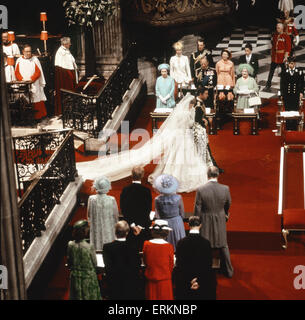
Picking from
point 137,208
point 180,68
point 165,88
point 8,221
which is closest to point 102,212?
point 137,208

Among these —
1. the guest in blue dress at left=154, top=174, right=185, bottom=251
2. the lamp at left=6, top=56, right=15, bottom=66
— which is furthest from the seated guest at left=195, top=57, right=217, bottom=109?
the guest in blue dress at left=154, top=174, right=185, bottom=251

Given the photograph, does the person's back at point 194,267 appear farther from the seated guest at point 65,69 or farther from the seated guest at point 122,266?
the seated guest at point 65,69

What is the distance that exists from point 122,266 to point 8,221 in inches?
61.4

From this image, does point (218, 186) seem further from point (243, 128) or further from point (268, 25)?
point (268, 25)

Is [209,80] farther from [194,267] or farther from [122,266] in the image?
[122,266]

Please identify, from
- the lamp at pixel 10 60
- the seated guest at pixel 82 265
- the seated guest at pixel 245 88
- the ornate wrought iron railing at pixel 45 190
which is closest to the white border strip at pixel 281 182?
the seated guest at pixel 245 88

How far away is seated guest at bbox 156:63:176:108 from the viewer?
45.8 feet

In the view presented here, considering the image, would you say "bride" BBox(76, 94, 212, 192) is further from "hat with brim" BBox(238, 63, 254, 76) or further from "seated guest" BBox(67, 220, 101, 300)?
"seated guest" BBox(67, 220, 101, 300)

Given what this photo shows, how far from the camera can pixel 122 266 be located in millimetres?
7469

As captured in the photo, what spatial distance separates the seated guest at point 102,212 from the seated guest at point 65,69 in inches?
270

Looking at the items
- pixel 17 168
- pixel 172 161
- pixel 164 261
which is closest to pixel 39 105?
pixel 17 168

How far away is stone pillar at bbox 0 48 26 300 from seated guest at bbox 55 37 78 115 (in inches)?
349

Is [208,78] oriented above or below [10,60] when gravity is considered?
below

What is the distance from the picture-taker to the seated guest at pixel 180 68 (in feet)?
48.6
